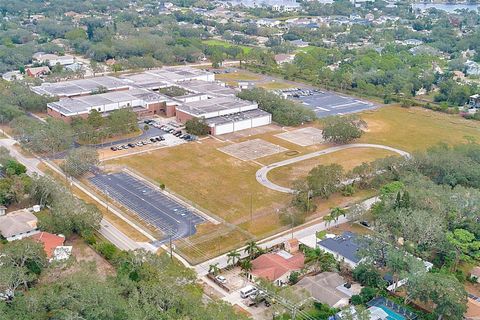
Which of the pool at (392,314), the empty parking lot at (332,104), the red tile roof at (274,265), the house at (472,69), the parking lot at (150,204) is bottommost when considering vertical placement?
the parking lot at (150,204)

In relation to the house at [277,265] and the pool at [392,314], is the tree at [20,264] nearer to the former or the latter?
the house at [277,265]

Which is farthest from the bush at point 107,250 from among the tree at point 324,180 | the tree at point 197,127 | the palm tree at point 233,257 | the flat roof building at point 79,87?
the flat roof building at point 79,87

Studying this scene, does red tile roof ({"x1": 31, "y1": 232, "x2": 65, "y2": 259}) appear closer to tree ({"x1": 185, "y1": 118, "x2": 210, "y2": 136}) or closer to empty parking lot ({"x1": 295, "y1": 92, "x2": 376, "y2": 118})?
tree ({"x1": 185, "y1": 118, "x2": 210, "y2": 136})

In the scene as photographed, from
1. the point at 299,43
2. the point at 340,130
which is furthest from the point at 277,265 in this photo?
the point at 299,43

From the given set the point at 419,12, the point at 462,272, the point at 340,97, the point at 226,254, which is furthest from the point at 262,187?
the point at 419,12

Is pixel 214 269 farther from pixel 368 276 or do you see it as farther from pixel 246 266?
pixel 368 276
